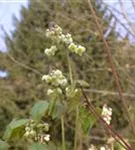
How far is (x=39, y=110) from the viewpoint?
2.66 ft

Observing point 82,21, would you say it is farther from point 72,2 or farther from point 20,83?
point 20,83

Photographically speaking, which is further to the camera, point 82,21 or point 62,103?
point 82,21

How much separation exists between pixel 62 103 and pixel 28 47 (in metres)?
8.19

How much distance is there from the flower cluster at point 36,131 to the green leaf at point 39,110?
0.4 inches

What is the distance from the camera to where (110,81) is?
6984 mm

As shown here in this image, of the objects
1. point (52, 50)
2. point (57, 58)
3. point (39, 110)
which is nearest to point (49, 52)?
point (52, 50)

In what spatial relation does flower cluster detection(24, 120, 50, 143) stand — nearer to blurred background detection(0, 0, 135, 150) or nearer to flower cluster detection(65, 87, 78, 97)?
flower cluster detection(65, 87, 78, 97)

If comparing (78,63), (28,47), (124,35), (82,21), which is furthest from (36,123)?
(28,47)

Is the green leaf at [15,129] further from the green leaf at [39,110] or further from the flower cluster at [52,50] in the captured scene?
the flower cluster at [52,50]

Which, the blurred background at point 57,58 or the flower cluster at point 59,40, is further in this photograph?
the blurred background at point 57,58

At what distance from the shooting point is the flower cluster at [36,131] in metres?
0.78

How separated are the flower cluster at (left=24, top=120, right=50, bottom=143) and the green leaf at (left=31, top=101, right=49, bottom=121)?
0.01m

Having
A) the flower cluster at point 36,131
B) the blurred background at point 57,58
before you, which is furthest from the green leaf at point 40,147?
the blurred background at point 57,58

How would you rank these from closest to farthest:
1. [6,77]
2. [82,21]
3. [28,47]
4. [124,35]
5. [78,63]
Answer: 1. [124,35]
2. [82,21]
3. [78,63]
4. [6,77]
5. [28,47]
